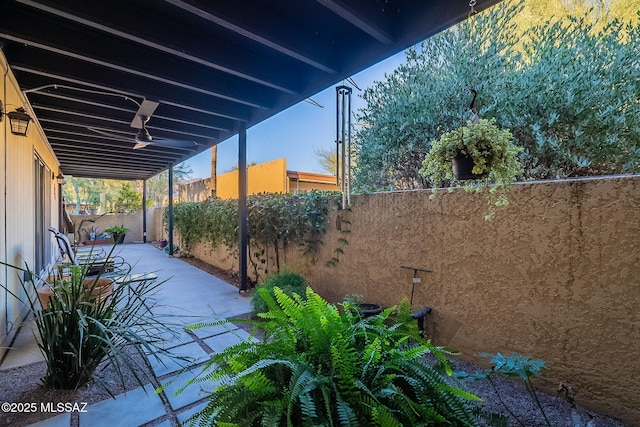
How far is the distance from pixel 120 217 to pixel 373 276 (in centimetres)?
1296

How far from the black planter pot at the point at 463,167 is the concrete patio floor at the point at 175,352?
1.71 meters

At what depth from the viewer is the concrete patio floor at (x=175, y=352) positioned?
183 centimetres

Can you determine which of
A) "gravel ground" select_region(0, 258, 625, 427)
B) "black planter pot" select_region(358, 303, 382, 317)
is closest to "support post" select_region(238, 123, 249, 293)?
"black planter pot" select_region(358, 303, 382, 317)

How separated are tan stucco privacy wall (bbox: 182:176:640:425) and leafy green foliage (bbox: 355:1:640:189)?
2.02ft

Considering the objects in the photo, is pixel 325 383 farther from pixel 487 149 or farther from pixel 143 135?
pixel 143 135

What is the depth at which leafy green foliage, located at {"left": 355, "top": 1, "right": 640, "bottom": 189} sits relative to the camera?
8.71 ft

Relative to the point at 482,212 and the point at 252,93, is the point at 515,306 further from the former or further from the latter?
the point at 252,93

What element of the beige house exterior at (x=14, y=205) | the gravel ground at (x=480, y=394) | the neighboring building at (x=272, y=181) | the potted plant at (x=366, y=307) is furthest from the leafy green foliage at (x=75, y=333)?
the neighboring building at (x=272, y=181)

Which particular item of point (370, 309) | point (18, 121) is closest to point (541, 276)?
point (370, 309)

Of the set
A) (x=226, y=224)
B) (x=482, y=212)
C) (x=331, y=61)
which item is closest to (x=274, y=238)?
(x=226, y=224)

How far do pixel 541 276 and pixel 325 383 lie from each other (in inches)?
77.3

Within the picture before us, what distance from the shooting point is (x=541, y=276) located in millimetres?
2168

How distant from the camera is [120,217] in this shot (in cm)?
1261

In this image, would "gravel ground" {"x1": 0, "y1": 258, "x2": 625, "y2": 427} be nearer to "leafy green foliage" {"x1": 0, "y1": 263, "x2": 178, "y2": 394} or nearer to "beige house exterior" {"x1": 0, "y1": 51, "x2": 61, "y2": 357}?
"leafy green foliage" {"x1": 0, "y1": 263, "x2": 178, "y2": 394}
